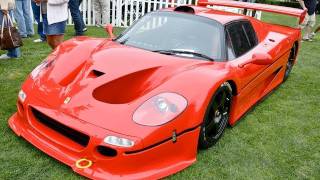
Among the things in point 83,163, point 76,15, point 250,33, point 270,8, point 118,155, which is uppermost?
point 270,8

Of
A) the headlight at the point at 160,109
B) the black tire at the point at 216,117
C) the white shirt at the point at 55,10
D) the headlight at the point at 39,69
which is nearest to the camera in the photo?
the headlight at the point at 160,109

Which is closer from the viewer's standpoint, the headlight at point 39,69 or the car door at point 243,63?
the headlight at point 39,69

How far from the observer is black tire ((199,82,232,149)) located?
3451 millimetres

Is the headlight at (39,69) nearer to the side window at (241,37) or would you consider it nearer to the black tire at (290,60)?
the side window at (241,37)

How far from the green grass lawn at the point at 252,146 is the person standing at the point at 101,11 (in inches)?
156

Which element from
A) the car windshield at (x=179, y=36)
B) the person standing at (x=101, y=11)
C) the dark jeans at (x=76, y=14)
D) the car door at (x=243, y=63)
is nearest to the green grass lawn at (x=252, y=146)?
the car door at (x=243, y=63)

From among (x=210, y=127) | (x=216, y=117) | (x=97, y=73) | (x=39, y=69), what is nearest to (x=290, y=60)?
(x=216, y=117)

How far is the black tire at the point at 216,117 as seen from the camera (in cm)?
345

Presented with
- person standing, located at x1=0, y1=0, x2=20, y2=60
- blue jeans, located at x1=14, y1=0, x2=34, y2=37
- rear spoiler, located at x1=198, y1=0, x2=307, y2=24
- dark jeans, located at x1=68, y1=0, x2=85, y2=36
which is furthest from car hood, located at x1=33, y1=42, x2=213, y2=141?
dark jeans, located at x1=68, y1=0, x2=85, y2=36

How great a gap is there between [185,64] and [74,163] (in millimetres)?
1382

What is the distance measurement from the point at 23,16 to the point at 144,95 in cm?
502

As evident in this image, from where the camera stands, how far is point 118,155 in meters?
2.84

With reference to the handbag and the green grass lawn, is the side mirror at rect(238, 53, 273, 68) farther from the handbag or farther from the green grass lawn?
the handbag

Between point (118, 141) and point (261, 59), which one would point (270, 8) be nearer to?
point (261, 59)
